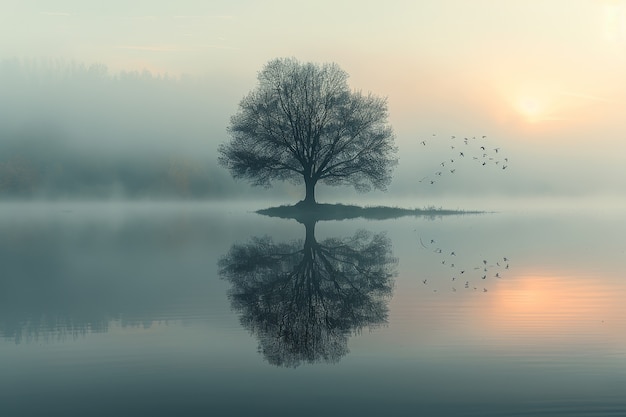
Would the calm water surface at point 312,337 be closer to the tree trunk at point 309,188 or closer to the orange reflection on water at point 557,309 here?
the orange reflection on water at point 557,309

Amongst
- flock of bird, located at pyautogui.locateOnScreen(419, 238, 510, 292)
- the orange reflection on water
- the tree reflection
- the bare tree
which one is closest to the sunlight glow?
the orange reflection on water

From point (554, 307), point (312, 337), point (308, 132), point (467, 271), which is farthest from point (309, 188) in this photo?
point (312, 337)

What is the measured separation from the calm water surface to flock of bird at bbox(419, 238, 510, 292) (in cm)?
8

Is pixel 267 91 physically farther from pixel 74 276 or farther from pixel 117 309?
pixel 117 309

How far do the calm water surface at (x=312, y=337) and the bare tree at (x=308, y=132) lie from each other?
46.9m

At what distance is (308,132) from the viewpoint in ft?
260

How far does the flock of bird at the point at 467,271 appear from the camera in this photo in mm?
24234

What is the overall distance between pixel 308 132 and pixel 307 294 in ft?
194

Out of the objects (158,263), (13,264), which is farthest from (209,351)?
(13,264)

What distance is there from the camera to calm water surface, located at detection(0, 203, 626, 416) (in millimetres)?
10891

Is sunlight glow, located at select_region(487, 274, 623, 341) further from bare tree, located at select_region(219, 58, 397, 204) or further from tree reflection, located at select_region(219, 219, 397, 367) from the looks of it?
bare tree, located at select_region(219, 58, 397, 204)

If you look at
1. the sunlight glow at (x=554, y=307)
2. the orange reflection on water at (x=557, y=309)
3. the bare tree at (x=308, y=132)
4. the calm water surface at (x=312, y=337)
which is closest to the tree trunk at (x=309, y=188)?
the bare tree at (x=308, y=132)

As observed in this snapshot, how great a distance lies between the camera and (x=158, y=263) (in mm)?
30578

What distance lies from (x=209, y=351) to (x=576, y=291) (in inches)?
537
